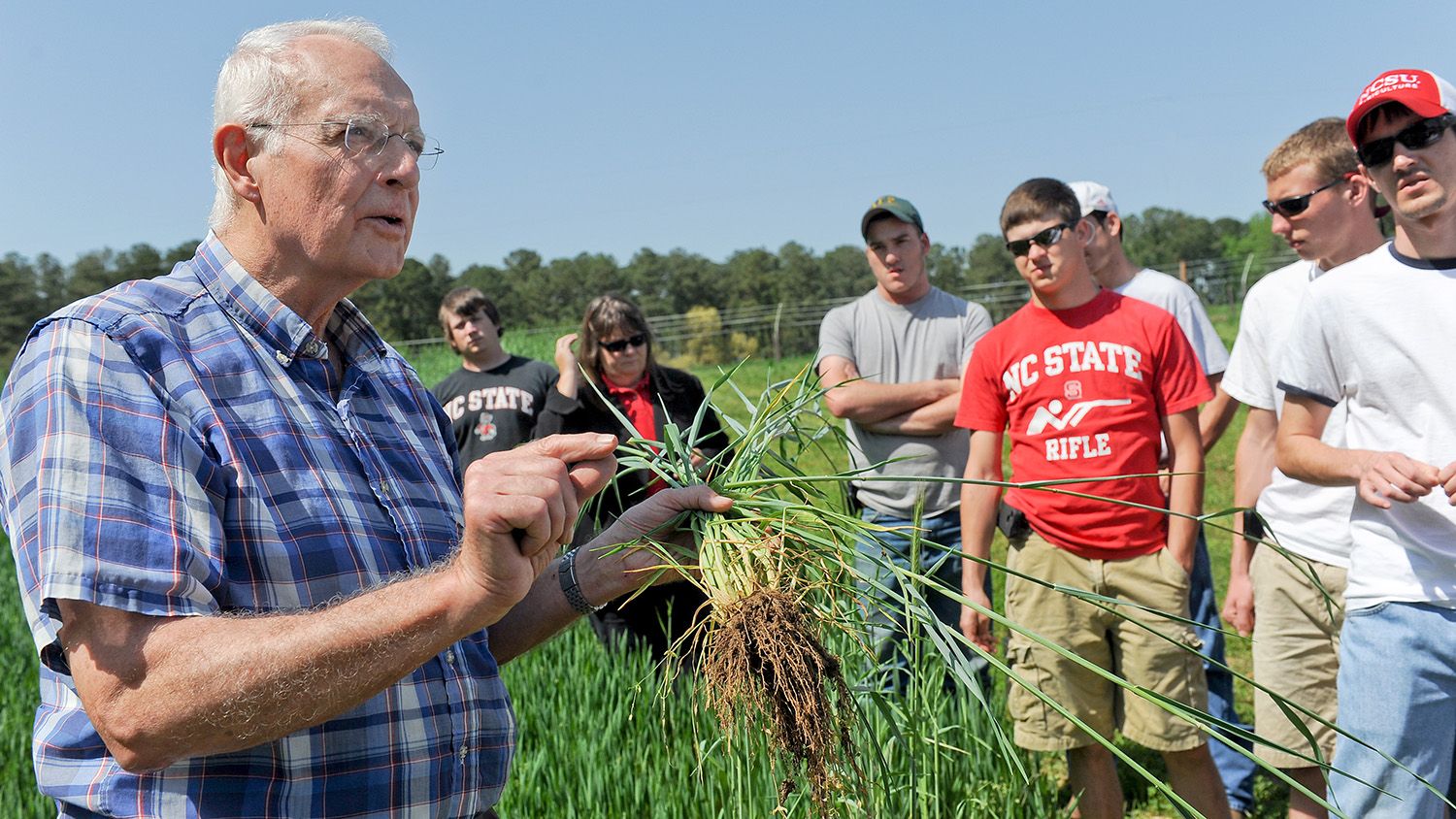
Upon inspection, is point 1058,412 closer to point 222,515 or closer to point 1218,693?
point 1218,693

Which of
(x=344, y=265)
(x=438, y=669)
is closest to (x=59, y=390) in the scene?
(x=344, y=265)

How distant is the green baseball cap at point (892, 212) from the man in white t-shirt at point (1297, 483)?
126 cm

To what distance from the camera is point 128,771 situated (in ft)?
4.12

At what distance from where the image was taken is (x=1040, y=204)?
10.6ft

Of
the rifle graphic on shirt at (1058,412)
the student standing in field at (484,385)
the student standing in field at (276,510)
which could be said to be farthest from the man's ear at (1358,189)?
the student standing in field at (484,385)

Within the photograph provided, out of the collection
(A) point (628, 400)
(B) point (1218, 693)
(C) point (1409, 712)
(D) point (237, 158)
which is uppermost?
(D) point (237, 158)

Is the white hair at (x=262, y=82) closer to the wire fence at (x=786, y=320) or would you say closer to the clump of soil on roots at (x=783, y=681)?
the clump of soil on roots at (x=783, y=681)

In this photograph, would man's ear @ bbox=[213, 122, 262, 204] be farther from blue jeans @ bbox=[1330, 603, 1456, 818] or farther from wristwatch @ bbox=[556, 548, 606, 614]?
blue jeans @ bbox=[1330, 603, 1456, 818]

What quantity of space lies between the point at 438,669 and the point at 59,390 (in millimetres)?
611

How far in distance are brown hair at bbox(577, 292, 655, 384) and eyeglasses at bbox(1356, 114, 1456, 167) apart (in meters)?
2.62

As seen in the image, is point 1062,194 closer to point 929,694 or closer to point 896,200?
point 896,200

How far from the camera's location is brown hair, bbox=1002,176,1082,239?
3219 millimetres

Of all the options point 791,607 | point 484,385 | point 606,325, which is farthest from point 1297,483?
point 484,385

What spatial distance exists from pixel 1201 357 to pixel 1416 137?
1649 mm
